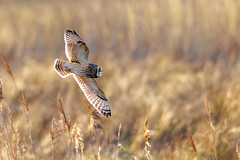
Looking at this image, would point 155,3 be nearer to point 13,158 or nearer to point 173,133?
point 173,133

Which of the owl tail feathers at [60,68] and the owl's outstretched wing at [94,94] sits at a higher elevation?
the owl tail feathers at [60,68]

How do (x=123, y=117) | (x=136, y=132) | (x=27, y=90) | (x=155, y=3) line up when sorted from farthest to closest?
(x=155, y=3)
(x=27, y=90)
(x=123, y=117)
(x=136, y=132)

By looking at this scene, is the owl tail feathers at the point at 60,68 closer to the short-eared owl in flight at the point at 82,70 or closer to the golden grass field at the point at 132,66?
the short-eared owl in flight at the point at 82,70

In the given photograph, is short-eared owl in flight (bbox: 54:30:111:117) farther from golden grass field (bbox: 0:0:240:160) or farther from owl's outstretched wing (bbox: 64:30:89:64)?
golden grass field (bbox: 0:0:240:160)

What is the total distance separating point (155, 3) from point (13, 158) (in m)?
3.07

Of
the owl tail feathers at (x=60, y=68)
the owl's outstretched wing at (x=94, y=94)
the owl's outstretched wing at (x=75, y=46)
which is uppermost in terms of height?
the owl's outstretched wing at (x=75, y=46)

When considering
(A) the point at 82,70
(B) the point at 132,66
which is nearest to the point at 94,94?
(A) the point at 82,70

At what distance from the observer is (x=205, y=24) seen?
4.41m

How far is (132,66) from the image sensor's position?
464 cm

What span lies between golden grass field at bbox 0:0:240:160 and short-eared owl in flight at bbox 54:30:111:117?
137 centimetres

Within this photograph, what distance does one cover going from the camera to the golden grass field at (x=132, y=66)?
3.59 metres

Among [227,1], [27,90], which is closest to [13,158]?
[27,90]

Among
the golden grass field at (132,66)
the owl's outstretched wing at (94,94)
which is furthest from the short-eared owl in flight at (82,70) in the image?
the golden grass field at (132,66)

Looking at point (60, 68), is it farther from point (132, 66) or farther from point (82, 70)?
point (132, 66)
